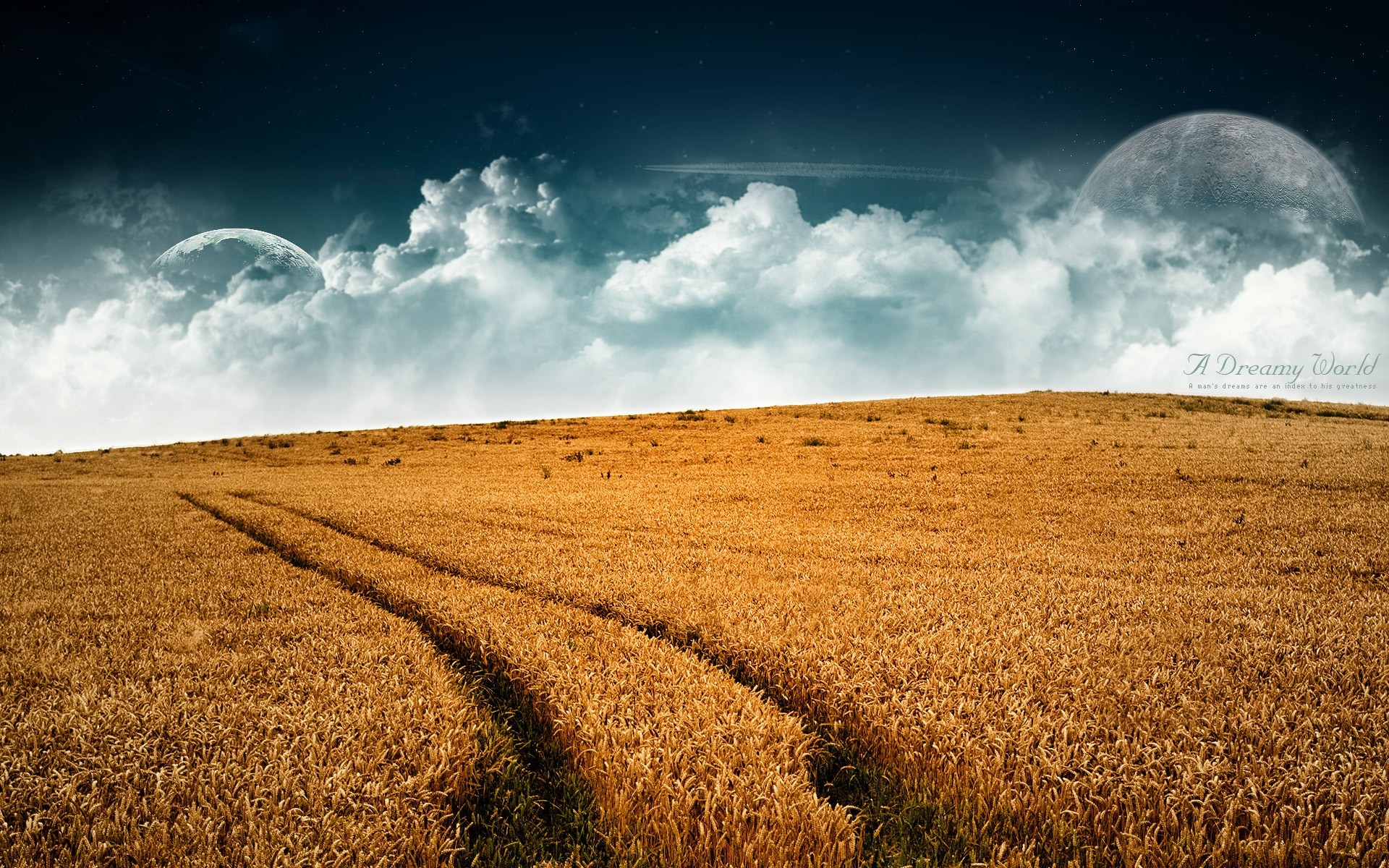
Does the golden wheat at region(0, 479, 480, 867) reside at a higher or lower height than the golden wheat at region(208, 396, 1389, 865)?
lower

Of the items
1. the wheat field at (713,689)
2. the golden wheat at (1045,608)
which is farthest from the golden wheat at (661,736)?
the golden wheat at (1045,608)

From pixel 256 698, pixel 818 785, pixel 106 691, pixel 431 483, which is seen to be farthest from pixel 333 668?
pixel 431 483

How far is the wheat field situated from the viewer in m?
2.80

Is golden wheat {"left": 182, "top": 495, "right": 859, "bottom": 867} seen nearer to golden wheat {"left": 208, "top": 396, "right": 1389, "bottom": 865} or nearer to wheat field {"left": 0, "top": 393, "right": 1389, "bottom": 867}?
wheat field {"left": 0, "top": 393, "right": 1389, "bottom": 867}

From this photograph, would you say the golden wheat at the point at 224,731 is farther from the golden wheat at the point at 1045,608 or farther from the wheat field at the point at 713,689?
the golden wheat at the point at 1045,608

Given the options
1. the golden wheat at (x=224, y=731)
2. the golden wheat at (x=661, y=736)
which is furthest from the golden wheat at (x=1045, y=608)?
the golden wheat at (x=224, y=731)

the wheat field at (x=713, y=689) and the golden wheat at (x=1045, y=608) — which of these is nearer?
the wheat field at (x=713, y=689)

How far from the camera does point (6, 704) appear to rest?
158 inches

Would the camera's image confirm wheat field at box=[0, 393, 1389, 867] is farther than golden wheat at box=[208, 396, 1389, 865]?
No

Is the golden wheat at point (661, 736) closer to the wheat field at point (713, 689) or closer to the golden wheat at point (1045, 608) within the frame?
the wheat field at point (713, 689)

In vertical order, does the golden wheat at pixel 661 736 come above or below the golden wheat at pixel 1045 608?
below

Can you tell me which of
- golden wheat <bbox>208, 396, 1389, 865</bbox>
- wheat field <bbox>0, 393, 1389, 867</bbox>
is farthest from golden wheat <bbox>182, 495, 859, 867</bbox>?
golden wheat <bbox>208, 396, 1389, 865</bbox>

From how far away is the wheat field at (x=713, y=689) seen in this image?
280 centimetres

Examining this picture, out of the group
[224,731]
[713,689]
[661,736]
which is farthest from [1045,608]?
[224,731]
